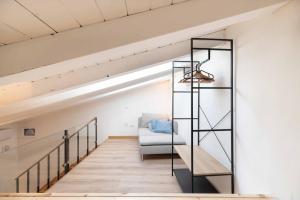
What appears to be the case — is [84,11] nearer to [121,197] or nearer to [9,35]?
[9,35]

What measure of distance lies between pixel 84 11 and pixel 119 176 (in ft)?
10.3

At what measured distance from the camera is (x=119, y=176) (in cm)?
368

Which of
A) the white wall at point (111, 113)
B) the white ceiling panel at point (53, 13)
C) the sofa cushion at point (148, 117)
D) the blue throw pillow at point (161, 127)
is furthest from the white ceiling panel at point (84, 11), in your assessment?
the white wall at point (111, 113)

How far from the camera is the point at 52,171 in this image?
488 cm

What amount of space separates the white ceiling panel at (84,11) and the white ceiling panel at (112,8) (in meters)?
0.03

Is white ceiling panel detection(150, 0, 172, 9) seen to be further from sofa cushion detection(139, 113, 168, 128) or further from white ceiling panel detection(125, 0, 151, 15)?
sofa cushion detection(139, 113, 168, 128)

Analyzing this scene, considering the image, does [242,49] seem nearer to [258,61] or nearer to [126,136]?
[258,61]

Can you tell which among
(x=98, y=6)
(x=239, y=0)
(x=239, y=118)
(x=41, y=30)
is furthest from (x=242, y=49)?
(x=41, y=30)

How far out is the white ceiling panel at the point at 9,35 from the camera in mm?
1019

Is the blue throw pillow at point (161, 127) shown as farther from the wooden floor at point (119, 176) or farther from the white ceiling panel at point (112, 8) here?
the white ceiling panel at point (112, 8)

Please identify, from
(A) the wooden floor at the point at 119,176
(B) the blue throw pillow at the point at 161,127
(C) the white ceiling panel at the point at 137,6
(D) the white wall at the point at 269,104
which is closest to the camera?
(C) the white ceiling panel at the point at 137,6

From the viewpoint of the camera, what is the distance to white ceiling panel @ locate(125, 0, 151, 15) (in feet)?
3.70

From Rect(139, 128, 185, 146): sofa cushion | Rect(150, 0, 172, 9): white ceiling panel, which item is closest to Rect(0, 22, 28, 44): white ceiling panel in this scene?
Rect(150, 0, 172, 9): white ceiling panel

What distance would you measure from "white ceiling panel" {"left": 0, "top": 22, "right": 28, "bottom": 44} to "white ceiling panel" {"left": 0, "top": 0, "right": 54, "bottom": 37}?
0.02 metres
